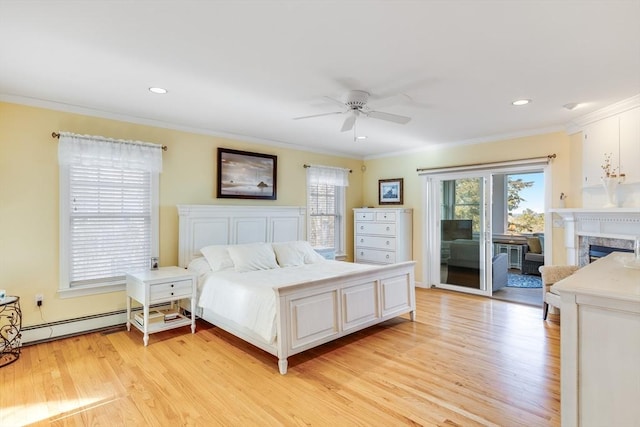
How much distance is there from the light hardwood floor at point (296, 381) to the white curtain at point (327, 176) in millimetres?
2901

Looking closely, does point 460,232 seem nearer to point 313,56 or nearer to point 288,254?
point 288,254

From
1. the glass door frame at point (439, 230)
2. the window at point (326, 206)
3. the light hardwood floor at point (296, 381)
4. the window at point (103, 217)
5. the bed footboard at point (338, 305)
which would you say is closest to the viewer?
the light hardwood floor at point (296, 381)

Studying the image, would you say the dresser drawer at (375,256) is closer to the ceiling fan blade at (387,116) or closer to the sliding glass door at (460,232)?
the sliding glass door at (460,232)

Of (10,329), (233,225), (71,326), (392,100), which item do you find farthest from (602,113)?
(10,329)

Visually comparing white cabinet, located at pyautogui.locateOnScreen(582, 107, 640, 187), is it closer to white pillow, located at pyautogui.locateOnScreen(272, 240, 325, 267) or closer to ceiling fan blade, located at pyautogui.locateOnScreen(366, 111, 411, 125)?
ceiling fan blade, located at pyautogui.locateOnScreen(366, 111, 411, 125)

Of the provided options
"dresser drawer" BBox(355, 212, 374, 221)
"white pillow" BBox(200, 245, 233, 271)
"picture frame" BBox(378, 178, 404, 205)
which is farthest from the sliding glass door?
"white pillow" BBox(200, 245, 233, 271)

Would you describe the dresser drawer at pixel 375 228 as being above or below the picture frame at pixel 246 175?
below

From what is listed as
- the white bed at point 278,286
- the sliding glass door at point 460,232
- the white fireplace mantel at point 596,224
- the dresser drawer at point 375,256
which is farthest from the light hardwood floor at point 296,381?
the dresser drawer at point 375,256

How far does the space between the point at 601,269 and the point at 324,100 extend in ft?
8.43

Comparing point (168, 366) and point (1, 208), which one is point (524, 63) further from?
point (1, 208)

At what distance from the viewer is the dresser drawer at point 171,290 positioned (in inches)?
135

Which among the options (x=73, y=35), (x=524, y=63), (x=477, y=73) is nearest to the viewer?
(x=73, y=35)

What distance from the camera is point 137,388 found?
8.40ft

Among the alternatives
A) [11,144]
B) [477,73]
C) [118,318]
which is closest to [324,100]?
[477,73]
